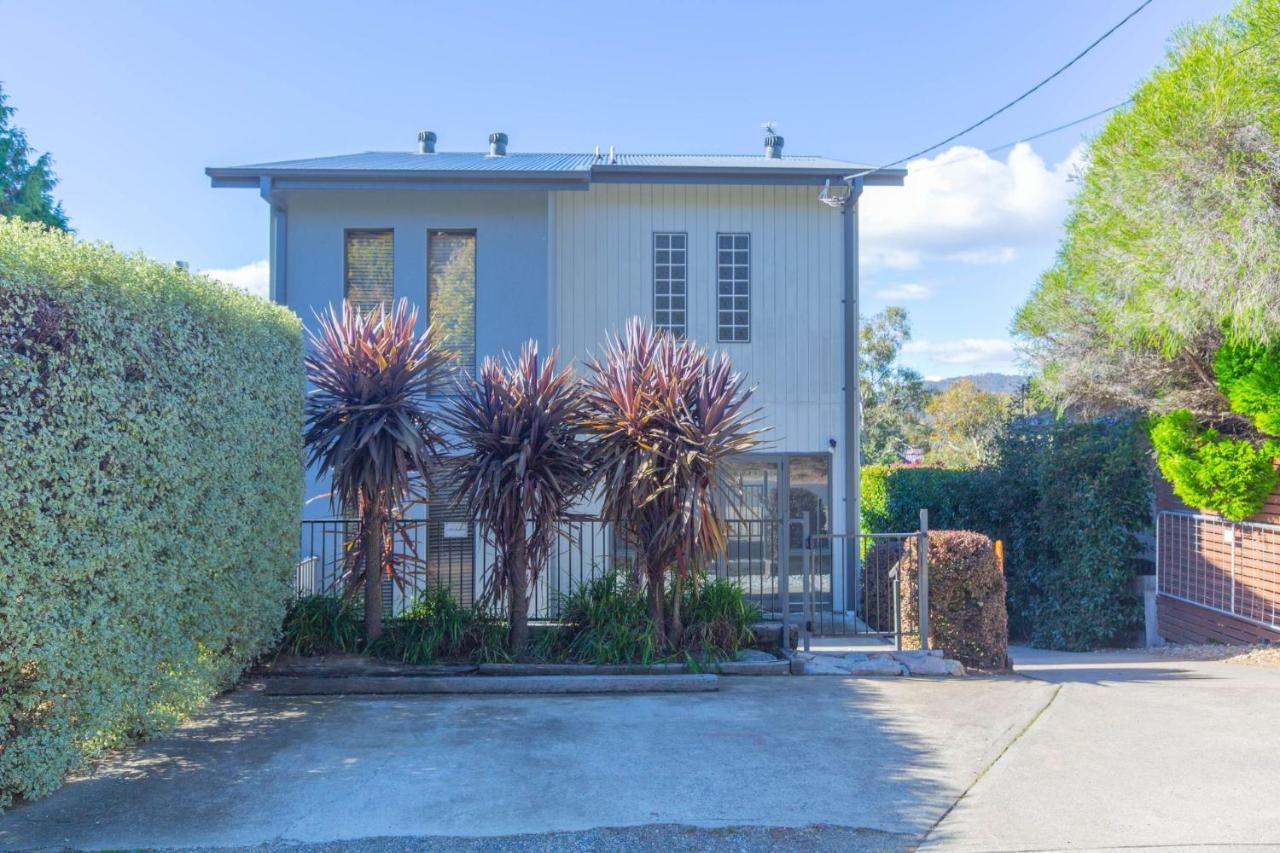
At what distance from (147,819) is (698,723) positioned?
11.2ft

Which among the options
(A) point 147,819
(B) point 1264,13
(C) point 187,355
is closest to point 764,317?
(B) point 1264,13

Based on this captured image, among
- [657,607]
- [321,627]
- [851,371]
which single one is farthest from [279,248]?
[851,371]

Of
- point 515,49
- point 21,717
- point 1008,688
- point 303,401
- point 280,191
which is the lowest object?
point 1008,688

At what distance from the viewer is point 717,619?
8.23 metres

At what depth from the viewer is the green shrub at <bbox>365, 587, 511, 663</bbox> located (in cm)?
780

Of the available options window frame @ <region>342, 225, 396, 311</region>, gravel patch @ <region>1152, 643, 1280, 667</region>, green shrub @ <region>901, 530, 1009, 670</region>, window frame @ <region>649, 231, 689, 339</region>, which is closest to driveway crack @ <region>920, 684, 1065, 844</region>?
green shrub @ <region>901, 530, 1009, 670</region>

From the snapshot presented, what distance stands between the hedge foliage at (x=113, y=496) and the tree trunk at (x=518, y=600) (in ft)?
7.12

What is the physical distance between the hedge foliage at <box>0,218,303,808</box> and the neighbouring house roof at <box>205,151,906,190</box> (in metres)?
4.96

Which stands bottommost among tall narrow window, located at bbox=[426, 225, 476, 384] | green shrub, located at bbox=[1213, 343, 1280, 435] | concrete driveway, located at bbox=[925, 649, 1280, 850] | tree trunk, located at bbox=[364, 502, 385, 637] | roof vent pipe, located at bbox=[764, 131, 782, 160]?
concrete driveway, located at bbox=[925, 649, 1280, 850]

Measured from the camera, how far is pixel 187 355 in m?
5.70

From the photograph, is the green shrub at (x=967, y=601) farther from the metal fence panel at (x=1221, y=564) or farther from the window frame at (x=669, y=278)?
the window frame at (x=669, y=278)

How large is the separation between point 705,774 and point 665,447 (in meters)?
3.04

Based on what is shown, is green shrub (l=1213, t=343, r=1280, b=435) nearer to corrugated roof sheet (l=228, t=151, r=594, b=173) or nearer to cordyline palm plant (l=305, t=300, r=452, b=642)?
corrugated roof sheet (l=228, t=151, r=594, b=173)

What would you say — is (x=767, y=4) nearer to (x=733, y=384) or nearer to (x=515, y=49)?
(x=515, y=49)
